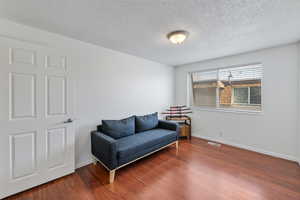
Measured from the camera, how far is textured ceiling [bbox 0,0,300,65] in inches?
55.8

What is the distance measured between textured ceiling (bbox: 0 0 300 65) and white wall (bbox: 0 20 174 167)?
168mm

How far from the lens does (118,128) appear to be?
2496mm

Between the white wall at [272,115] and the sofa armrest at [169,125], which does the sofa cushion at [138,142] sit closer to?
the sofa armrest at [169,125]

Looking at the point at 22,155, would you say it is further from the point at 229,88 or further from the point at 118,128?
the point at 229,88

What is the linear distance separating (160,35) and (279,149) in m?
3.35

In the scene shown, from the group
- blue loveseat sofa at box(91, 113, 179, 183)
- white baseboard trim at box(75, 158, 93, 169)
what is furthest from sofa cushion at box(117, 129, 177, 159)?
white baseboard trim at box(75, 158, 93, 169)

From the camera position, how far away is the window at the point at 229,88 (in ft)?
9.83

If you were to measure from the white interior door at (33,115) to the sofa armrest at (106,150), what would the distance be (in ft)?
1.31

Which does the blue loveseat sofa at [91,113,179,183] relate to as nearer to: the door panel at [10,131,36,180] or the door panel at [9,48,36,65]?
the door panel at [10,131,36,180]

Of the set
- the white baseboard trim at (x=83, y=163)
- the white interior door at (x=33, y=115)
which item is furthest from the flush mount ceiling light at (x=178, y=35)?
the white baseboard trim at (x=83, y=163)

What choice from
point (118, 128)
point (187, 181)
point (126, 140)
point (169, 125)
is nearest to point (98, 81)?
point (118, 128)

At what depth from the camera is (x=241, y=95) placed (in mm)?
3205

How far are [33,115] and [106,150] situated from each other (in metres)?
1.13

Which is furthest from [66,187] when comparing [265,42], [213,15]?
[265,42]
